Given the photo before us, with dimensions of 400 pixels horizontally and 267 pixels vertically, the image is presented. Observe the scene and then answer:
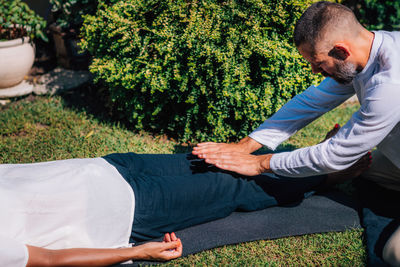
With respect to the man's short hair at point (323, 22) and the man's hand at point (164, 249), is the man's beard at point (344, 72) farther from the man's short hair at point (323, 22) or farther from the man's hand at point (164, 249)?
the man's hand at point (164, 249)

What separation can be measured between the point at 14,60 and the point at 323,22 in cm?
462

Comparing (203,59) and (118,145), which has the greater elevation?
(203,59)

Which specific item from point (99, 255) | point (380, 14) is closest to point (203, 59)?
point (99, 255)

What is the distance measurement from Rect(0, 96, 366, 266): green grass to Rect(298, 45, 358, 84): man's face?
142 centimetres

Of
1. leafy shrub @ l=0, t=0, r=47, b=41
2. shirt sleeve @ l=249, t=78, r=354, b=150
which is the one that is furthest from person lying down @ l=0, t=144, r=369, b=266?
leafy shrub @ l=0, t=0, r=47, b=41

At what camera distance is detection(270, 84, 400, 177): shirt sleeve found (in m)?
2.45

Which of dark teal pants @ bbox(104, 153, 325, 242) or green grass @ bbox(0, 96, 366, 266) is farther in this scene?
green grass @ bbox(0, 96, 366, 266)

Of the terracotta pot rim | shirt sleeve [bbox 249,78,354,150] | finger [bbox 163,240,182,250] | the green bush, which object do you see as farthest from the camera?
the terracotta pot rim

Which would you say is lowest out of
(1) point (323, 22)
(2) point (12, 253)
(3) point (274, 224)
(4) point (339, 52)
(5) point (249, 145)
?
(3) point (274, 224)

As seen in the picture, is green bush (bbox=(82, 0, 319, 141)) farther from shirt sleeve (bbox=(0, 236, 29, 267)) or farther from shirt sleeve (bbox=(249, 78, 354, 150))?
shirt sleeve (bbox=(0, 236, 29, 267))

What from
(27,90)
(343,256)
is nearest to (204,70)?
(343,256)

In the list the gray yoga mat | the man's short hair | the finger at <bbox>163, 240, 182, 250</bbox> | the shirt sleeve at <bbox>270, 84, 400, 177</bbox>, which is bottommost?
the gray yoga mat

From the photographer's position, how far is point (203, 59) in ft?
12.5

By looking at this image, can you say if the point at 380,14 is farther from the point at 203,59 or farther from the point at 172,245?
the point at 172,245
